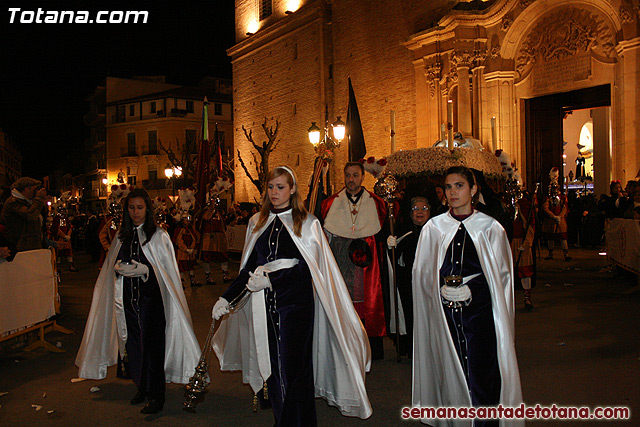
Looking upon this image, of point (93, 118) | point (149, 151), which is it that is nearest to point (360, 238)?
point (149, 151)

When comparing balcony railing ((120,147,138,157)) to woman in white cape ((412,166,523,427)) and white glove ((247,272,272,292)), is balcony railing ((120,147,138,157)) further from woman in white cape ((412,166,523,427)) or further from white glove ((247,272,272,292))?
A: woman in white cape ((412,166,523,427))

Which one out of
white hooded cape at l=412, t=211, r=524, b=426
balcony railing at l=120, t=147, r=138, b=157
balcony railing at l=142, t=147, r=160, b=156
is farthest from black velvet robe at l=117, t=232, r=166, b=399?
balcony railing at l=120, t=147, r=138, b=157

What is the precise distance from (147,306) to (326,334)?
1704 mm

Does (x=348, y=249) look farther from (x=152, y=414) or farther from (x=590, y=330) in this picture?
(x=590, y=330)

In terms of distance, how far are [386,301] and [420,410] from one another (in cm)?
253

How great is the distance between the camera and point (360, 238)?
6281mm

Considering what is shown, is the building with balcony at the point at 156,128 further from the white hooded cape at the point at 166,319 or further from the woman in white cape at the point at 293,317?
the woman in white cape at the point at 293,317

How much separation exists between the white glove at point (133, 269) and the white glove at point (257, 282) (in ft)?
4.61

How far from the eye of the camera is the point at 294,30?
30.3 m

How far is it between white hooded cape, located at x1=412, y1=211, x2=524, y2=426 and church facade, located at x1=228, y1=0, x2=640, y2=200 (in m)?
5.55

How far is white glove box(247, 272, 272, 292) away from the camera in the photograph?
12.9 feet

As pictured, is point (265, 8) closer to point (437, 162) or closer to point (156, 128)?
point (156, 128)

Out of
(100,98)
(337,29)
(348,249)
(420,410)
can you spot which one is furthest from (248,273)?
(100,98)

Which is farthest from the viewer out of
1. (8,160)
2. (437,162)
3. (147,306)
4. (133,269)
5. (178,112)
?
(8,160)
